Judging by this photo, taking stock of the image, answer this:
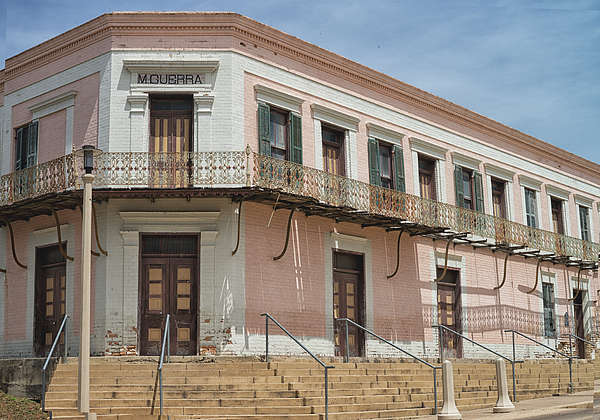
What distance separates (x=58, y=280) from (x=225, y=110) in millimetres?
6029

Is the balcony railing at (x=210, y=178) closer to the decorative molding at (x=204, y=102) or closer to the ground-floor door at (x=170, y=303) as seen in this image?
the decorative molding at (x=204, y=102)

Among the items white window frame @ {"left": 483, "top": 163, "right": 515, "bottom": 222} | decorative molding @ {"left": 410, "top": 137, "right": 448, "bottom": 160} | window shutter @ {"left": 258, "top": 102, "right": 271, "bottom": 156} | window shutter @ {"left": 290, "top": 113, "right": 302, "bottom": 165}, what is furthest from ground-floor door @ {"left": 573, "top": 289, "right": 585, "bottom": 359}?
window shutter @ {"left": 258, "top": 102, "right": 271, "bottom": 156}

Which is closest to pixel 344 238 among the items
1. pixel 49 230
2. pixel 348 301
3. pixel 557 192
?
pixel 348 301

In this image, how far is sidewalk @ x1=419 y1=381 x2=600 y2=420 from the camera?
13809mm

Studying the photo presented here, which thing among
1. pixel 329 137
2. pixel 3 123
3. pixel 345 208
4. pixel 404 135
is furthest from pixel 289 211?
pixel 3 123

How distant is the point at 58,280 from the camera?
18.3 m

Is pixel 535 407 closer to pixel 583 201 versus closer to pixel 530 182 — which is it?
pixel 530 182

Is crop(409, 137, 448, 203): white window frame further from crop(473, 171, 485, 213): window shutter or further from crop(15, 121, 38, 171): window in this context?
crop(15, 121, 38, 171): window

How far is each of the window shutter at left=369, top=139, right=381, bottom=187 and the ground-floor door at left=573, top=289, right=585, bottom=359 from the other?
38.7 ft

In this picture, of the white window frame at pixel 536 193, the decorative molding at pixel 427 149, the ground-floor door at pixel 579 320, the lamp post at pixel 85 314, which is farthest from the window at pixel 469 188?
the lamp post at pixel 85 314

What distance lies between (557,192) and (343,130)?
12.2 metres

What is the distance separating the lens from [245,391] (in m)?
13.8

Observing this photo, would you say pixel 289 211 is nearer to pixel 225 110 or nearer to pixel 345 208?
pixel 345 208

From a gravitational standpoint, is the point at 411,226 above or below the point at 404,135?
below
